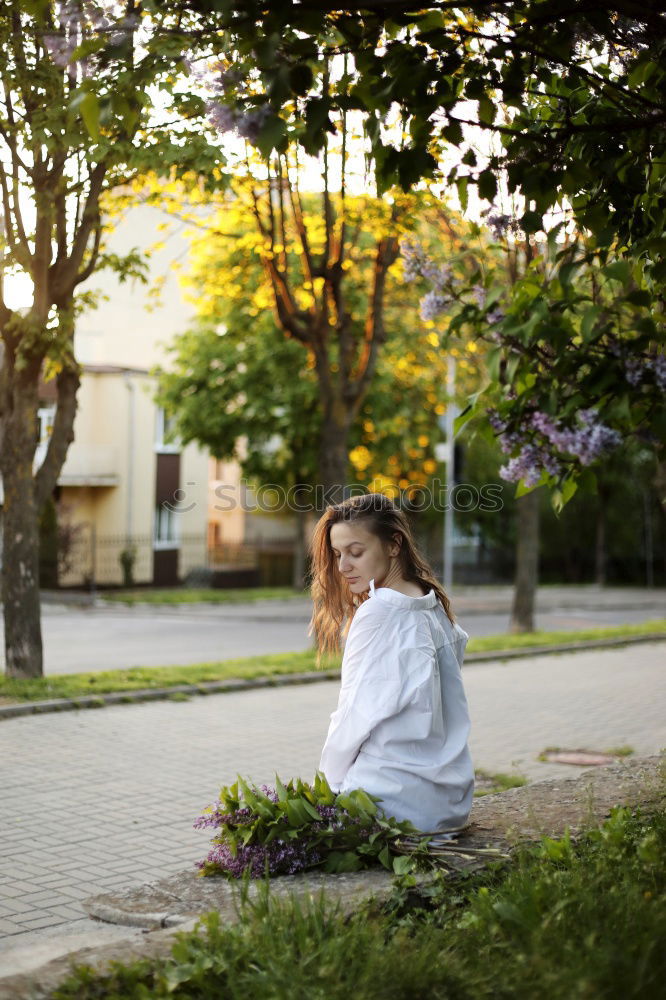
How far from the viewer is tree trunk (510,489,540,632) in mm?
20688

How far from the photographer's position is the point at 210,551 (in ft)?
128

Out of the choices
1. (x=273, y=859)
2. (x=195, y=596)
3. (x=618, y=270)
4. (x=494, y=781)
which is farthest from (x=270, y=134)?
(x=195, y=596)

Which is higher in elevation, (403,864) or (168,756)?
(403,864)

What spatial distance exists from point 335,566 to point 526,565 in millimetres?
15722

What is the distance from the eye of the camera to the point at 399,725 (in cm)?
461

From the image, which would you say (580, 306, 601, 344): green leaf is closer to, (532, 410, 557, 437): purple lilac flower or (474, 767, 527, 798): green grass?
(532, 410, 557, 437): purple lilac flower

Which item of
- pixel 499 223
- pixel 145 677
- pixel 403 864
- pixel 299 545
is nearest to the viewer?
pixel 403 864

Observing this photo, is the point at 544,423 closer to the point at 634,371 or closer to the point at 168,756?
the point at 634,371

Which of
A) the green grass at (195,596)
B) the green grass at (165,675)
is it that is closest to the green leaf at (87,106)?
the green grass at (165,675)

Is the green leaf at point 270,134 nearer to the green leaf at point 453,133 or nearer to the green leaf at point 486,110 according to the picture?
the green leaf at point 453,133

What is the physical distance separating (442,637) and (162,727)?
6195 mm

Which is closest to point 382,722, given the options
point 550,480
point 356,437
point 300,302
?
point 550,480

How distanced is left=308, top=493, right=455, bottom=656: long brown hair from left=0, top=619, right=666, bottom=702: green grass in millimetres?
4834

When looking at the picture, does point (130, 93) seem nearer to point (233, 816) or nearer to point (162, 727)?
point (233, 816)
